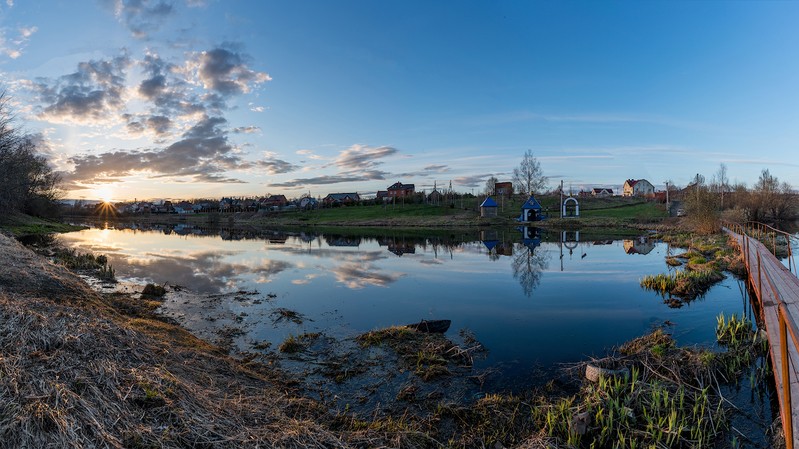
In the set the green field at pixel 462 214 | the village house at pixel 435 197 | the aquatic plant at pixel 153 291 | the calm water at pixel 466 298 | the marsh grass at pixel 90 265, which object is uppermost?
the village house at pixel 435 197

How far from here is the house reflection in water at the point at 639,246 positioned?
30469 mm

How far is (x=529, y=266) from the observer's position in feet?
78.2

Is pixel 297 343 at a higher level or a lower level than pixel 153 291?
lower

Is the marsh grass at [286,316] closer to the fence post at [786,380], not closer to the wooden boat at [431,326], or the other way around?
the wooden boat at [431,326]

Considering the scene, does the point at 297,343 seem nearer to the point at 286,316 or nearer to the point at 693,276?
the point at 286,316

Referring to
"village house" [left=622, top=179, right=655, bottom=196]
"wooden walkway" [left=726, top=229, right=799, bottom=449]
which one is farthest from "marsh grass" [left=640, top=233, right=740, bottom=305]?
"village house" [left=622, top=179, right=655, bottom=196]

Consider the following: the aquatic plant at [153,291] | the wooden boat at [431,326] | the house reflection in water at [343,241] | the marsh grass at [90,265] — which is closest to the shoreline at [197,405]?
the wooden boat at [431,326]

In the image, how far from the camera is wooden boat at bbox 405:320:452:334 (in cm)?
1138

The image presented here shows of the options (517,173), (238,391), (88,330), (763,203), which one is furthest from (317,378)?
(517,173)

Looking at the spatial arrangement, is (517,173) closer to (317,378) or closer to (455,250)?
(455,250)

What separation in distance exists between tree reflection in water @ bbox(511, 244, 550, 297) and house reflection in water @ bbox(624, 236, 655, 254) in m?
7.00

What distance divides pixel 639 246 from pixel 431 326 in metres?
29.6

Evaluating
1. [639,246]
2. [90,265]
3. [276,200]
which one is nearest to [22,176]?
[90,265]

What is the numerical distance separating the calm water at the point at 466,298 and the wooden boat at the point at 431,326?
271 millimetres
